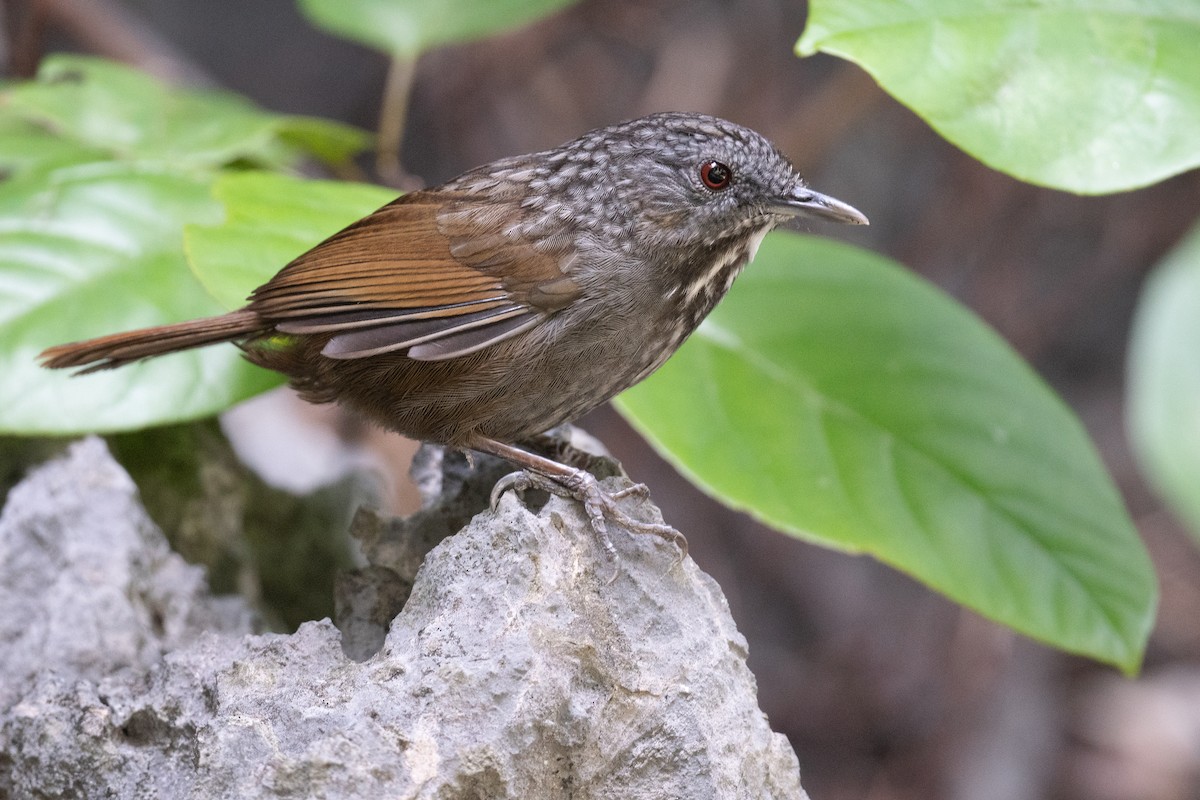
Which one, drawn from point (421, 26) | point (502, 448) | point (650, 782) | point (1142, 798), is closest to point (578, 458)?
point (502, 448)

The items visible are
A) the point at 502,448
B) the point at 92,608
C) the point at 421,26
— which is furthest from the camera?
the point at 421,26

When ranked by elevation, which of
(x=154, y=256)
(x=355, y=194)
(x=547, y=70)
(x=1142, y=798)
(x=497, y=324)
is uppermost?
(x=497, y=324)

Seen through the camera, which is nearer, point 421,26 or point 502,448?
point 502,448

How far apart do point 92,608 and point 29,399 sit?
20.0 inches

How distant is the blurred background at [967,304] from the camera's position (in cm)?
637

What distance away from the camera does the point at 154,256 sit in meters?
3.20

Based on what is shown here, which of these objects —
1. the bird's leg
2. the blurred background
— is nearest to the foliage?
the bird's leg

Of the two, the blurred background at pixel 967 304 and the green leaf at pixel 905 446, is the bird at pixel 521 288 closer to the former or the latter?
the green leaf at pixel 905 446

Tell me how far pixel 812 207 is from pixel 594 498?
2.76 ft

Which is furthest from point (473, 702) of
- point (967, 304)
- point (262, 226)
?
point (967, 304)

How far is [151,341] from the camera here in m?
2.68

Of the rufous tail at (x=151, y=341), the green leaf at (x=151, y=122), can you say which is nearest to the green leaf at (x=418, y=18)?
the green leaf at (x=151, y=122)

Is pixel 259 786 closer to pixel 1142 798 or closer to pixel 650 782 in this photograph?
pixel 650 782

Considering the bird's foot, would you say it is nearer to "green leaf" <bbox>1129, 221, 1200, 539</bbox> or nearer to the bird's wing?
the bird's wing
